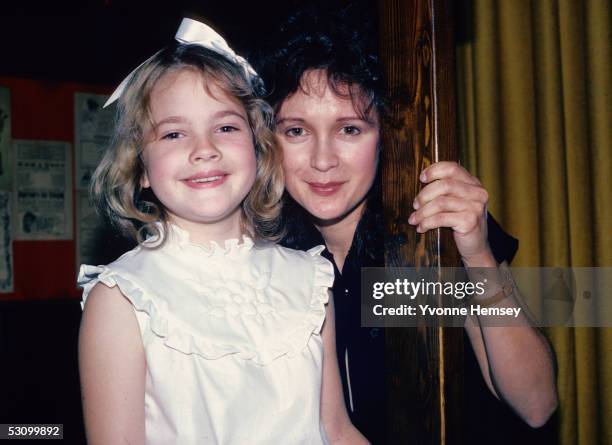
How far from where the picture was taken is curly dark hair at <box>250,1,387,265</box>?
4.55 feet

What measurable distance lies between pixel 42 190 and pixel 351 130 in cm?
204

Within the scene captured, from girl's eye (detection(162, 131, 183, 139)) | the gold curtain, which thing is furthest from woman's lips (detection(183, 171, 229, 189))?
the gold curtain

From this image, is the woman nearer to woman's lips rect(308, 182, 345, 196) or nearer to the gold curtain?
woman's lips rect(308, 182, 345, 196)

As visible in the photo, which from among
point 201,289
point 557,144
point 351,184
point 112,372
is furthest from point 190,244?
point 557,144

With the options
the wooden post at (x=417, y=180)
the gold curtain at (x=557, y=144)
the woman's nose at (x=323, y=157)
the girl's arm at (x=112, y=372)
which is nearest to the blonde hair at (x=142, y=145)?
the woman's nose at (x=323, y=157)

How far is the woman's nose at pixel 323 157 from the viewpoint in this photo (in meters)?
1.37

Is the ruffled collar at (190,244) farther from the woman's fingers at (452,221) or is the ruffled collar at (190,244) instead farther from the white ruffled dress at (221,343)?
the woman's fingers at (452,221)

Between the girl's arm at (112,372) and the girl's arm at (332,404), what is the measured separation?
0.44 m

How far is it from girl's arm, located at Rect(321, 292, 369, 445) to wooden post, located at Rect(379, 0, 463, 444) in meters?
0.28

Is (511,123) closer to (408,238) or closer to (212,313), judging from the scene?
(408,238)

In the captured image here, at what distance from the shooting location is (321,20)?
1512 millimetres

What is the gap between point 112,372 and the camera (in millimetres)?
1075

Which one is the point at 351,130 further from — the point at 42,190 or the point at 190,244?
the point at 42,190

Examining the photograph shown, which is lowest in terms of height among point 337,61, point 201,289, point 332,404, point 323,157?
point 332,404
